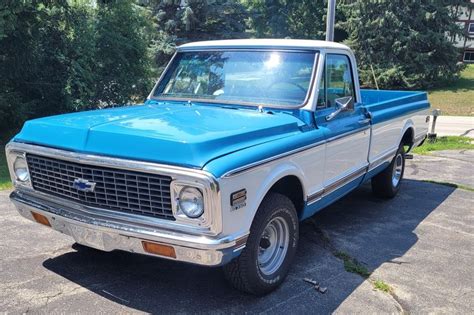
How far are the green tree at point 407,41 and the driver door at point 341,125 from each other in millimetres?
20463

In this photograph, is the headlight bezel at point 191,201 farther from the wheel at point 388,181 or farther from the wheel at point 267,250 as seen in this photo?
the wheel at point 388,181

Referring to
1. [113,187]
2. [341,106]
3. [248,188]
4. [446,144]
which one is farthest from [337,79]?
[446,144]

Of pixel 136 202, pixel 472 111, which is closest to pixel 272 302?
pixel 136 202

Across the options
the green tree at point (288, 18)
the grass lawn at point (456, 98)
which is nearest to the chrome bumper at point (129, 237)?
the grass lawn at point (456, 98)

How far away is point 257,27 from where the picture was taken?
32.1m

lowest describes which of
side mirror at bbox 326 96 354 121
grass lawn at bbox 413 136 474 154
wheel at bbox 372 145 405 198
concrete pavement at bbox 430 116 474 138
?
concrete pavement at bbox 430 116 474 138

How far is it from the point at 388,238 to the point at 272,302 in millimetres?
2045

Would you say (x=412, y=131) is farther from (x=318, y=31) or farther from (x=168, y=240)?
(x=318, y=31)

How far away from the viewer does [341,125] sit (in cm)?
462

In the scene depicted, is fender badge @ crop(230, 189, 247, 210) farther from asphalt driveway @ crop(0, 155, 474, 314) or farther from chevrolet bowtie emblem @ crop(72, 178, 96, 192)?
chevrolet bowtie emblem @ crop(72, 178, 96, 192)

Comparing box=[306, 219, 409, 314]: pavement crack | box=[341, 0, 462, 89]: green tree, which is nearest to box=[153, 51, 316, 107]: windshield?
box=[306, 219, 409, 314]: pavement crack

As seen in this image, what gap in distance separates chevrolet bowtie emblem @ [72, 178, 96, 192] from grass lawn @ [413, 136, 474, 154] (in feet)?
28.3

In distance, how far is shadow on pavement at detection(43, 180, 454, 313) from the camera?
359 cm

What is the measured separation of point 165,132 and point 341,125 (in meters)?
2.04
